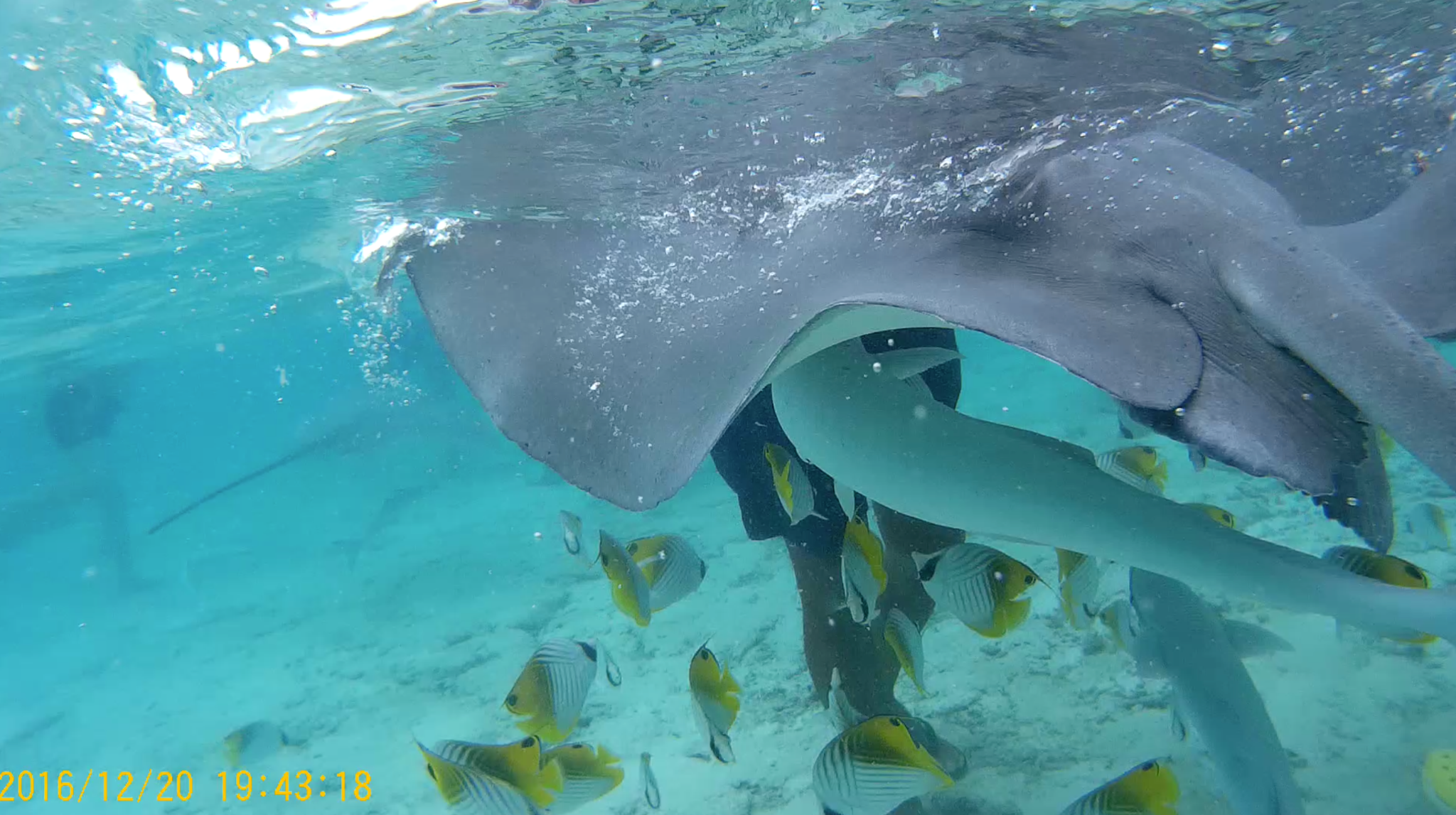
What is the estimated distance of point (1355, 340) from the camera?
175 cm

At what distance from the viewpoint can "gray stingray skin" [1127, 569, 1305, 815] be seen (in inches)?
126

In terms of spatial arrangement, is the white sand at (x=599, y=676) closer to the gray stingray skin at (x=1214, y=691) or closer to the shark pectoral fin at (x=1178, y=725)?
the shark pectoral fin at (x=1178, y=725)

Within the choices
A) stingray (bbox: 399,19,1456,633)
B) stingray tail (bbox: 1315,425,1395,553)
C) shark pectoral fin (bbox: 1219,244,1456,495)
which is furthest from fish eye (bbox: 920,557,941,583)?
shark pectoral fin (bbox: 1219,244,1456,495)

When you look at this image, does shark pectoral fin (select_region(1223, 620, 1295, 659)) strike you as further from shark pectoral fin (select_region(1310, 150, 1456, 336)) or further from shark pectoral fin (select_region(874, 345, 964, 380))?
shark pectoral fin (select_region(874, 345, 964, 380))

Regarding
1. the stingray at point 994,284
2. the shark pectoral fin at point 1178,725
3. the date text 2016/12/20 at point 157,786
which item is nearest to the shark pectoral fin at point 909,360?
the stingray at point 994,284

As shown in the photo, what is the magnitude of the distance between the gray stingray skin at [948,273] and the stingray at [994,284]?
0.04 feet

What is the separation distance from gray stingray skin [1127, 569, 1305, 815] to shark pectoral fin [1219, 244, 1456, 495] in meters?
2.27

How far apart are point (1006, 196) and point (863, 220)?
31.4 inches

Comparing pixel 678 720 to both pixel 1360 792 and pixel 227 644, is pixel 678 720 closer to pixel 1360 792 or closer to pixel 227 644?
pixel 1360 792

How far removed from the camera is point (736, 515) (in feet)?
45.8

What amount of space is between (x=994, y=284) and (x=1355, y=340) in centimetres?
87

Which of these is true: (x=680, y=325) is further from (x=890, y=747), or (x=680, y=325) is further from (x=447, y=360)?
(x=890, y=747)

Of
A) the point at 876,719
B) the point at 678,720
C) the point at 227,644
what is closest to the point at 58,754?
the point at 227,644

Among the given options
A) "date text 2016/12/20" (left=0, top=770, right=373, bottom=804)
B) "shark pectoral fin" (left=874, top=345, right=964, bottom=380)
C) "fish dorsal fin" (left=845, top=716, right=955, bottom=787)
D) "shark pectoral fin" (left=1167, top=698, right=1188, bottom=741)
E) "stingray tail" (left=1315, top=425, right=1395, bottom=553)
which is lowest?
"date text 2016/12/20" (left=0, top=770, right=373, bottom=804)
